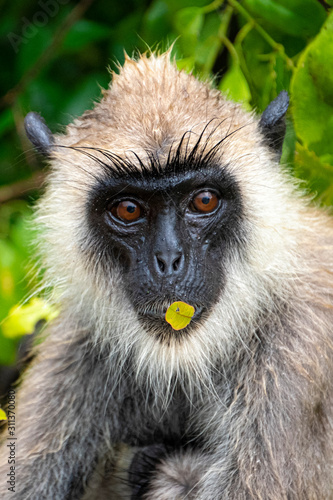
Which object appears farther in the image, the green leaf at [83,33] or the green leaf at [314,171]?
the green leaf at [83,33]

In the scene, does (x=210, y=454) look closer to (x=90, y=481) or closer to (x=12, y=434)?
(x=90, y=481)

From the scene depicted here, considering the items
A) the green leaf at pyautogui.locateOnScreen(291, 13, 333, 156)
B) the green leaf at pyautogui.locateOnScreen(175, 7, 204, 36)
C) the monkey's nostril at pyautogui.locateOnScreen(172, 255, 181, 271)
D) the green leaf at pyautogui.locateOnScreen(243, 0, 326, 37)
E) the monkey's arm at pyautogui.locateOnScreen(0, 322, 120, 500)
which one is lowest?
the monkey's arm at pyautogui.locateOnScreen(0, 322, 120, 500)

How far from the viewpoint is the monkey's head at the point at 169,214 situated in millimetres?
3203

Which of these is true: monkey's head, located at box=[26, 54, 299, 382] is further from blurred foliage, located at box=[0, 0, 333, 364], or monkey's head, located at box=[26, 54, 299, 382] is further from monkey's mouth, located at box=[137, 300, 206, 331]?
blurred foliage, located at box=[0, 0, 333, 364]

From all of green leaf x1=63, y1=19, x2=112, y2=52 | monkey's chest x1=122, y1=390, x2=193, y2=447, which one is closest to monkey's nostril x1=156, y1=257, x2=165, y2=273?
monkey's chest x1=122, y1=390, x2=193, y2=447

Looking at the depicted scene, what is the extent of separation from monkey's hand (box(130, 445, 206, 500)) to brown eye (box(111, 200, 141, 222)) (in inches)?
50.4

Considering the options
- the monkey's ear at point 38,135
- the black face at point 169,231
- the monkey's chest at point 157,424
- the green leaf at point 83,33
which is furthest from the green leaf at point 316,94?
the green leaf at point 83,33

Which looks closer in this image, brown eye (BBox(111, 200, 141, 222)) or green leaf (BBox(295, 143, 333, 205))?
brown eye (BBox(111, 200, 141, 222))

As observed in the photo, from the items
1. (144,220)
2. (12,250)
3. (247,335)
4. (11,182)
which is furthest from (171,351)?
(11,182)

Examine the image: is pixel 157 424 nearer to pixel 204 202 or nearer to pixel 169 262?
pixel 169 262

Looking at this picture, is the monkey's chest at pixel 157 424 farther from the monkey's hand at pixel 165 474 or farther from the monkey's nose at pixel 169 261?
the monkey's nose at pixel 169 261

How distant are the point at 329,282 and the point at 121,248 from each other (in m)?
1.02

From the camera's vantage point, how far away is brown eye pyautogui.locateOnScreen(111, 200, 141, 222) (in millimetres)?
3285

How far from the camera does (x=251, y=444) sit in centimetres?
318
